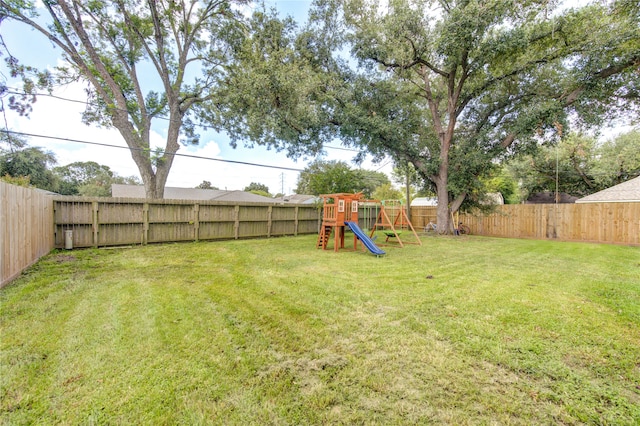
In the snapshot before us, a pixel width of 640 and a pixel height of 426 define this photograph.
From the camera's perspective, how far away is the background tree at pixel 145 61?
9.62 m

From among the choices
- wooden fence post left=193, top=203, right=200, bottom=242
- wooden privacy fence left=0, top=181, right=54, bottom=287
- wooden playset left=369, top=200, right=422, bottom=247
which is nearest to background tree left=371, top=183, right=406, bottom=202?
wooden playset left=369, top=200, right=422, bottom=247

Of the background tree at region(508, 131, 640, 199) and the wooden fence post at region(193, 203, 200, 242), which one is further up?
the background tree at region(508, 131, 640, 199)

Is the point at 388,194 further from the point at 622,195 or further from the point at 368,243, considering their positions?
the point at 368,243

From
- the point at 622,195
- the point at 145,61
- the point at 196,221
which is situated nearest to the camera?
the point at 196,221

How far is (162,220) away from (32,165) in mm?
20627

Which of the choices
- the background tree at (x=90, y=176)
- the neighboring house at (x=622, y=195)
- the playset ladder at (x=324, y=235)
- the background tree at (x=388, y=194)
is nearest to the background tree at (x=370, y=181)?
the background tree at (x=388, y=194)

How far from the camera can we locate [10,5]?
827 cm

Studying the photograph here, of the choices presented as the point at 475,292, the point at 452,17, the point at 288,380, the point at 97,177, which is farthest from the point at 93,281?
the point at 97,177

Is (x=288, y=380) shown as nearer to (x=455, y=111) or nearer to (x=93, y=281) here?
(x=93, y=281)

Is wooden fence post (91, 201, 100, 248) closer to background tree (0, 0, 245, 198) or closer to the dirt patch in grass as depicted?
the dirt patch in grass

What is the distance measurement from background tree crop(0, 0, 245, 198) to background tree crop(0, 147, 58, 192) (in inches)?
446

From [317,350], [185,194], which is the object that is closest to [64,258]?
[317,350]

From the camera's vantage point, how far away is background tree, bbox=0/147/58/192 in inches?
692

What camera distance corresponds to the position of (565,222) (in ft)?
35.6
